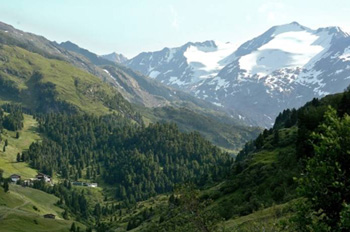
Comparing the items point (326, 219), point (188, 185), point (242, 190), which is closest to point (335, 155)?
point (326, 219)

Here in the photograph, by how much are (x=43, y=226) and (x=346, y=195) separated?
165 metres

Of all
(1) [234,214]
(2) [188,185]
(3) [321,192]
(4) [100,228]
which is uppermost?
(3) [321,192]

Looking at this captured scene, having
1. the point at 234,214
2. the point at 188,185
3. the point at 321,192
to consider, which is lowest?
the point at 234,214

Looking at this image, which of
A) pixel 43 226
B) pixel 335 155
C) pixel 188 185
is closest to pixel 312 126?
pixel 188 185

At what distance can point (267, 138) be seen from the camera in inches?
6698

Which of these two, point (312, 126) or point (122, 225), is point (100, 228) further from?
point (312, 126)

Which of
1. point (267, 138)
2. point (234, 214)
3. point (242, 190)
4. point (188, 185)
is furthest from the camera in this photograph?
point (267, 138)

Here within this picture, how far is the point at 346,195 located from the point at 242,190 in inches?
3349

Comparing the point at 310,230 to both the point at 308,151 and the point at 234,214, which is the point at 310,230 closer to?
the point at 234,214

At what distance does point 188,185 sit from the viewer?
4547cm

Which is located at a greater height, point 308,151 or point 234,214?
point 308,151

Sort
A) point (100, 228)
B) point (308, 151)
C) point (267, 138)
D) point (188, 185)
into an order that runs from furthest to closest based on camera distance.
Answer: point (100, 228) → point (267, 138) → point (308, 151) → point (188, 185)

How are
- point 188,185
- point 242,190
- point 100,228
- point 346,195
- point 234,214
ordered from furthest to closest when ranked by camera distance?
1. point 100,228
2. point 242,190
3. point 234,214
4. point 188,185
5. point 346,195

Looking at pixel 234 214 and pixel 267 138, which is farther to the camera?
pixel 267 138
